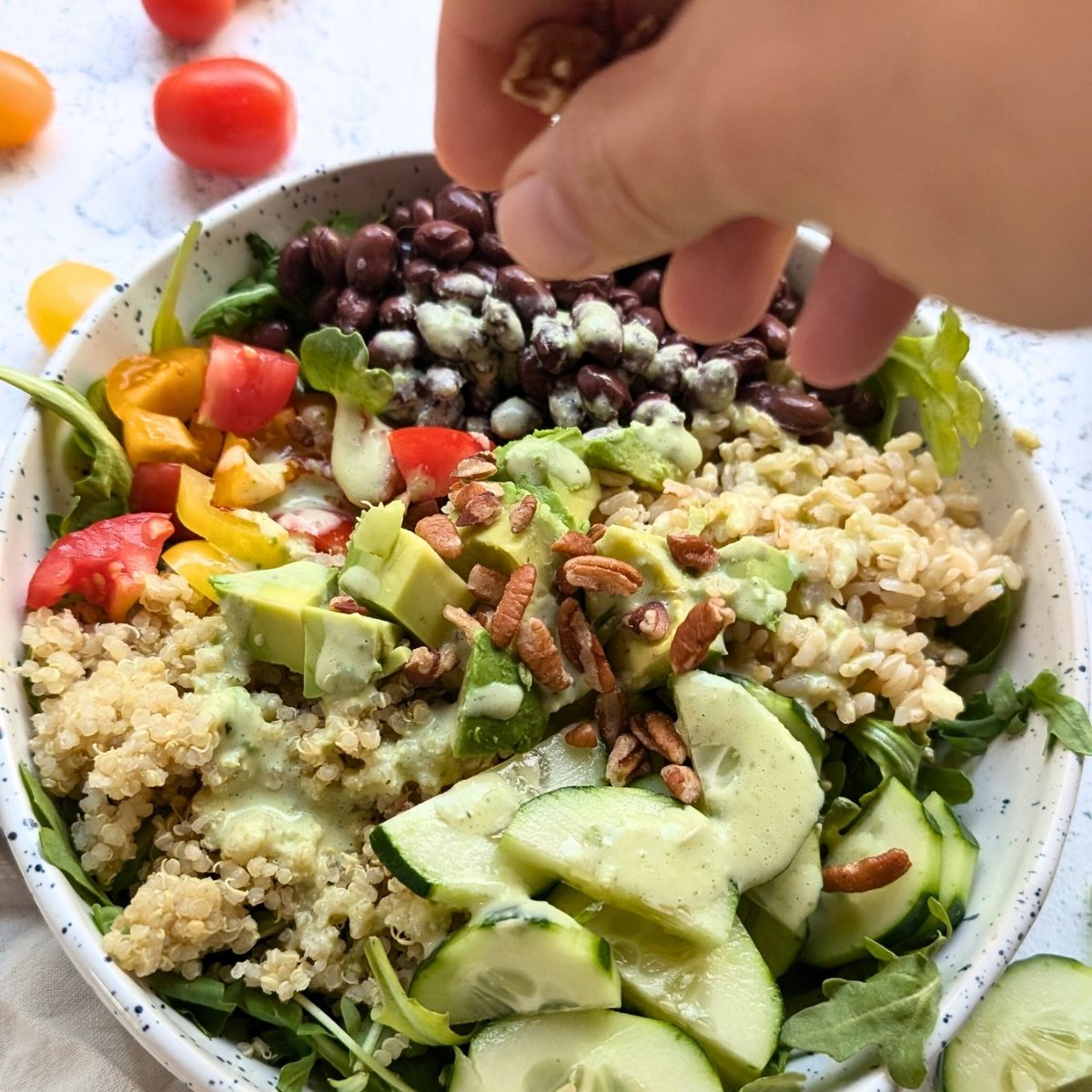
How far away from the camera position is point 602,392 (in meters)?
1.78

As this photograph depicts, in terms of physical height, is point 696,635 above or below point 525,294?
below

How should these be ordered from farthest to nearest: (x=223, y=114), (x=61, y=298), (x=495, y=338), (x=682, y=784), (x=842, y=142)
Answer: (x=223, y=114) < (x=61, y=298) < (x=495, y=338) < (x=682, y=784) < (x=842, y=142)

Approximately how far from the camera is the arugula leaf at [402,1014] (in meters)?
1.27


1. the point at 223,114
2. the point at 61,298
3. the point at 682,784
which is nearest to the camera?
the point at 682,784

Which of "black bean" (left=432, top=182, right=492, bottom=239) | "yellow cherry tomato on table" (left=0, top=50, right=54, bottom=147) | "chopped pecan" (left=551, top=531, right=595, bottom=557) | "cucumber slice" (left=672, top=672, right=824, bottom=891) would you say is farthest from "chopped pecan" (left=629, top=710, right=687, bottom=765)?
"yellow cherry tomato on table" (left=0, top=50, right=54, bottom=147)

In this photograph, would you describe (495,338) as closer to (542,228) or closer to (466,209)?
(466,209)

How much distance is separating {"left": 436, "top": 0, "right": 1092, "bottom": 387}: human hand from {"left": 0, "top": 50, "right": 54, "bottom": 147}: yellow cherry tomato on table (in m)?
1.66

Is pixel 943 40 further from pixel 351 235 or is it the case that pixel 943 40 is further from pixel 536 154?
pixel 351 235

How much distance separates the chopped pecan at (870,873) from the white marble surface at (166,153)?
1012mm

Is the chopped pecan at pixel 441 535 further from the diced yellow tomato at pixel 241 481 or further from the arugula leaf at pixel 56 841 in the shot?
the arugula leaf at pixel 56 841

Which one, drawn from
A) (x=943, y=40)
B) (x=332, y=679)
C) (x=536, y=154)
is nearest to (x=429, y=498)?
(x=332, y=679)

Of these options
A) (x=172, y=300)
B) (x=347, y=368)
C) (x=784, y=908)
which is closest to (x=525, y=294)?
(x=347, y=368)

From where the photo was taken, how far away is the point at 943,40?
2.16 feet

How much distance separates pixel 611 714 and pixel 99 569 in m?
0.81
